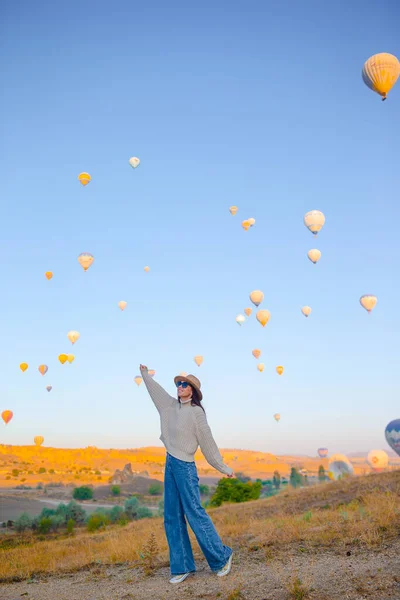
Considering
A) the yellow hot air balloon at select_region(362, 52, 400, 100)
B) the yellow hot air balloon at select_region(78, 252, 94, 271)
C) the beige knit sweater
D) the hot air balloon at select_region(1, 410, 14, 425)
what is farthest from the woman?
the hot air balloon at select_region(1, 410, 14, 425)

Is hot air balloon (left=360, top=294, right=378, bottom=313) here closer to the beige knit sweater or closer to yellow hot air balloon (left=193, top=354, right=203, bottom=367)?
yellow hot air balloon (left=193, top=354, right=203, bottom=367)

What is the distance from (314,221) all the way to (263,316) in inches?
441

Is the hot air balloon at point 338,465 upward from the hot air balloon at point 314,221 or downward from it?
downward

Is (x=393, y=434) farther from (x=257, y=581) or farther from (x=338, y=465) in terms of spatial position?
(x=257, y=581)

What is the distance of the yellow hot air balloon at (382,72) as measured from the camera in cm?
2284

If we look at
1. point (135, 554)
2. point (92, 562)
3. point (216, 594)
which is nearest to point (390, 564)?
point (216, 594)

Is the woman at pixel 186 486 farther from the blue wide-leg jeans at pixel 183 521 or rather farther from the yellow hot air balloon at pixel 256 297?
the yellow hot air balloon at pixel 256 297

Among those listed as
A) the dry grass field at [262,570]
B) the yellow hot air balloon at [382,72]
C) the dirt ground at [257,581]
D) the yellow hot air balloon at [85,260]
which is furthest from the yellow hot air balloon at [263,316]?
the dirt ground at [257,581]

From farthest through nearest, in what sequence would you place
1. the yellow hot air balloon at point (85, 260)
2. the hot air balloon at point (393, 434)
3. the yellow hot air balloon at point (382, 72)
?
the hot air balloon at point (393, 434)
the yellow hot air balloon at point (85, 260)
the yellow hot air balloon at point (382, 72)

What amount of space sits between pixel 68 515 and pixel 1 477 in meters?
50.1

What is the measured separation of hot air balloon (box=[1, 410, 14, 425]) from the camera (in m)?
47.4

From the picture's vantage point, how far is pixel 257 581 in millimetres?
5992

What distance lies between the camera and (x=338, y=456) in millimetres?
69062

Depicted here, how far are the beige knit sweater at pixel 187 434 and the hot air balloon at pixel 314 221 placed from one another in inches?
1041
